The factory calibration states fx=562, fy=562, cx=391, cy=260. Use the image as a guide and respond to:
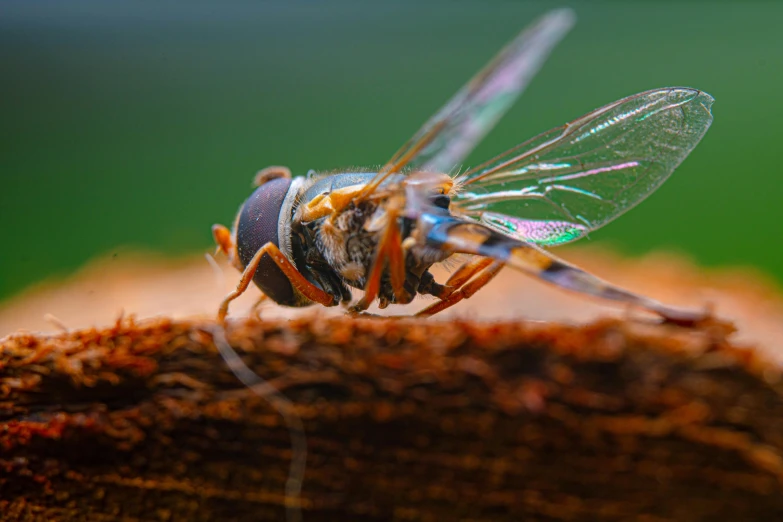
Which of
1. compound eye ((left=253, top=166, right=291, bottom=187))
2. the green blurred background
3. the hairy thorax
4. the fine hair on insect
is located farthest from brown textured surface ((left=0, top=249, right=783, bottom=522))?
the green blurred background

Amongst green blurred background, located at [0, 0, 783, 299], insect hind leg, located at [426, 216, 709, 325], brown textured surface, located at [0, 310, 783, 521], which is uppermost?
green blurred background, located at [0, 0, 783, 299]

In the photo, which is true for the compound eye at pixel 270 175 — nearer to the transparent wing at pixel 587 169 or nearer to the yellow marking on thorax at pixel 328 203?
the yellow marking on thorax at pixel 328 203

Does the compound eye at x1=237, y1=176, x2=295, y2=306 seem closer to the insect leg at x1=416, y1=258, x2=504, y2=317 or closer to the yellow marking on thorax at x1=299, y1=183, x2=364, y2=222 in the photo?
the yellow marking on thorax at x1=299, y1=183, x2=364, y2=222

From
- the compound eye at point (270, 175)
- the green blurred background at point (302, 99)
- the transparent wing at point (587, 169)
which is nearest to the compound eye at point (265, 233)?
the compound eye at point (270, 175)

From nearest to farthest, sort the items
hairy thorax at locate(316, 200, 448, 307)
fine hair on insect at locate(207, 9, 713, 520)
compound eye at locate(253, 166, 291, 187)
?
fine hair on insect at locate(207, 9, 713, 520) < hairy thorax at locate(316, 200, 448, 307) < compound eye at locate(253, 166, 291, 187)

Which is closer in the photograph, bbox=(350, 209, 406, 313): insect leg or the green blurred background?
bbox=(350, 209, 406, 313): insect leg

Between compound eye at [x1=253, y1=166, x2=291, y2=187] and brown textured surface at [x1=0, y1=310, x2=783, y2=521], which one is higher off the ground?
compound eye at [x1=253, y1=166, x2=291, y2=187]

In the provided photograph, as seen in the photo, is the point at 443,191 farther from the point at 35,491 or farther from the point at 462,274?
the point at 35,491
